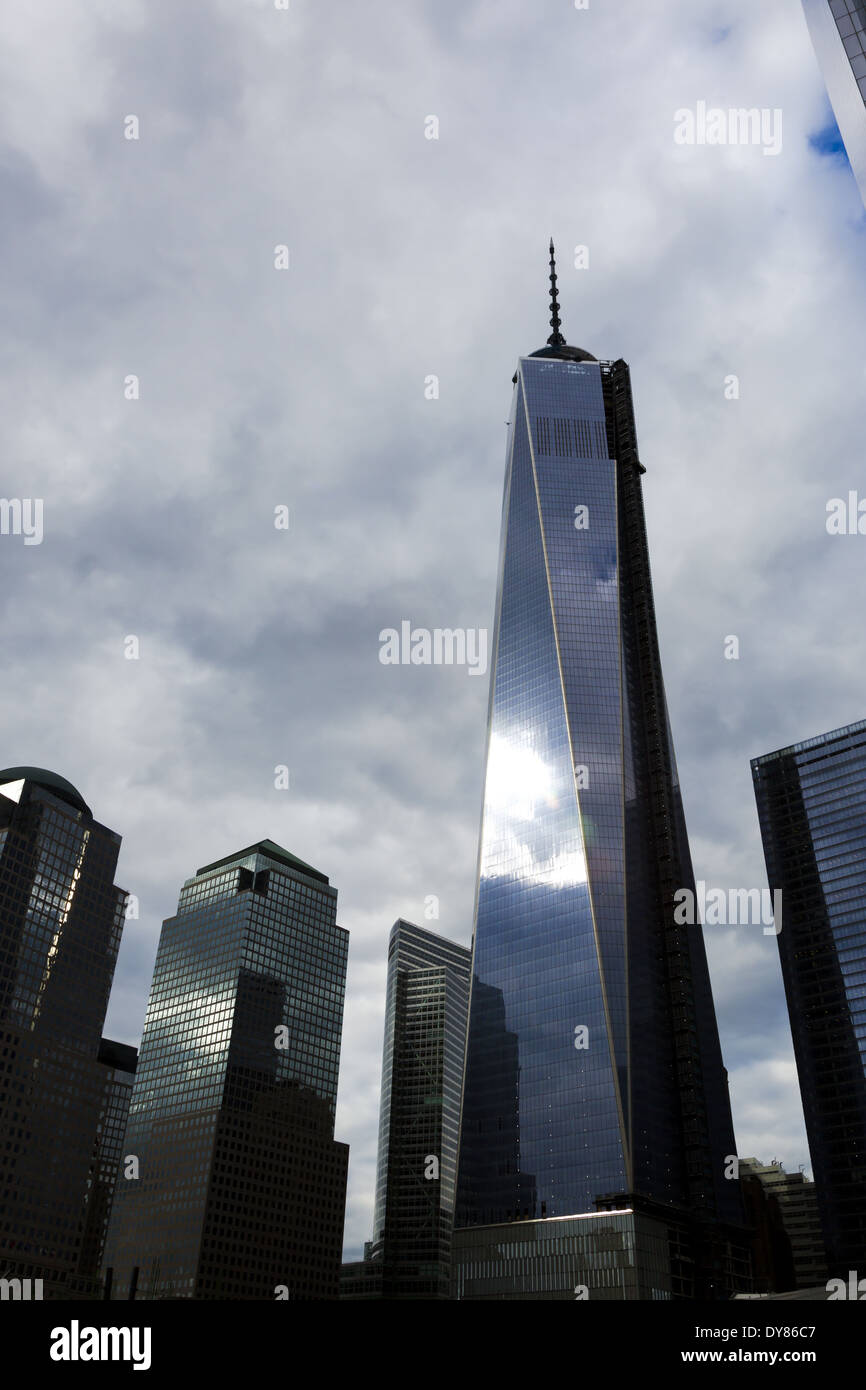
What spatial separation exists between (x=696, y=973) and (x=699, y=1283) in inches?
1844

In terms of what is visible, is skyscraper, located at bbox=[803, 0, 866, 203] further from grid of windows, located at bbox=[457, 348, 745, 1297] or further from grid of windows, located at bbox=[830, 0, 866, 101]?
grid of windows, located at bbox=[457, 348, 745, 1297]

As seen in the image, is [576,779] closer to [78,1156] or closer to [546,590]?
[546,590]

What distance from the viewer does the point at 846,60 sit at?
102ft

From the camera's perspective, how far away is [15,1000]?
195 m

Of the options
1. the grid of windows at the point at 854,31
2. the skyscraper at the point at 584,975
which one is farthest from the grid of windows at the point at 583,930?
the grid of windows at the point at 854,31

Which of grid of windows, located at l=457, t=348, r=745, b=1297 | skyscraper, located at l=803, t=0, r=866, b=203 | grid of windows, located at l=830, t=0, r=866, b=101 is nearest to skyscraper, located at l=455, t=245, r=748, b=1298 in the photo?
grid of windows, located at l=457, t=348, r=745, b=1297

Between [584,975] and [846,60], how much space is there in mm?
141442

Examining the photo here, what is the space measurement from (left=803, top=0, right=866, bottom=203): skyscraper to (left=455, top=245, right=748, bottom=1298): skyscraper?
454 ft

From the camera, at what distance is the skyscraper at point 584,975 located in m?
149

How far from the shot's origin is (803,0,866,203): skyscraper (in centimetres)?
3083

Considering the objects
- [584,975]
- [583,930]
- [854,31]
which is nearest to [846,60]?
[854,31]

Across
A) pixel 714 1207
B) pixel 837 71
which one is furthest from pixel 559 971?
pixel 837 71

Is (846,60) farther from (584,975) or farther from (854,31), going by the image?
(584,975)
